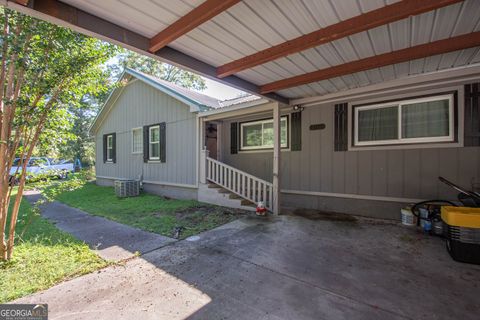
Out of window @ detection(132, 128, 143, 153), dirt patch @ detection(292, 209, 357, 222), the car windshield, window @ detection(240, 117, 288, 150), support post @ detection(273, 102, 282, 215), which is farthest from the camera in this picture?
window @ detection(132, 128, 143, 153)

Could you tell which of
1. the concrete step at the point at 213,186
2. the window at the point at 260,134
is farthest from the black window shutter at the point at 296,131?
the concrete step at the point at 213,186

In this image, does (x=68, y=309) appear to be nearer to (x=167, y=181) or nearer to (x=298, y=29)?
(x=298, y=29)

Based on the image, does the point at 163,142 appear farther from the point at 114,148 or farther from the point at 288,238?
the point at 288,238

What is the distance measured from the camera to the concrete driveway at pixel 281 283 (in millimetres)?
2100

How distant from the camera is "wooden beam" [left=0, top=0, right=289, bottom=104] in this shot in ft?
6.46

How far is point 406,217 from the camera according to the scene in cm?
452

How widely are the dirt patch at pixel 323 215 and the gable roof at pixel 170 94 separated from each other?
421 cm

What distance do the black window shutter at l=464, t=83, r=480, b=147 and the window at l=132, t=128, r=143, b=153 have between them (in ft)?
33.2

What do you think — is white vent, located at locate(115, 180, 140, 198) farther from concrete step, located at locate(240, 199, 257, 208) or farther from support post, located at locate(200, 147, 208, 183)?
concrete step, located at locate(240, 199, 257, 208)

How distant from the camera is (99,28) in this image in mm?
2287

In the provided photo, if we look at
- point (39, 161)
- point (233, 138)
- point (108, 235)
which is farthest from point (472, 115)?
point (39, 161)

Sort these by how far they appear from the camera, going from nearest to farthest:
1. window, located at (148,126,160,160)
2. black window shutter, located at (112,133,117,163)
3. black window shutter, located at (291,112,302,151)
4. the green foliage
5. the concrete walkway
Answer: the concrete walkway < black window shutter, located at (291,112,302,151) < window, located at (148,126,160,160) < black window shutter, located at (112,133,117,163) < the green foliage

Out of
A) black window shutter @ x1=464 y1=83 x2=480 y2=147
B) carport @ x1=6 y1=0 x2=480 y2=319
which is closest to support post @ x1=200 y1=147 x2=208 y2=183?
carport @ x1=6 y1=0 x2=480 y2=319

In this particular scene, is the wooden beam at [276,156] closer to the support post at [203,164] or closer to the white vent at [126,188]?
the support post at [203,164]
